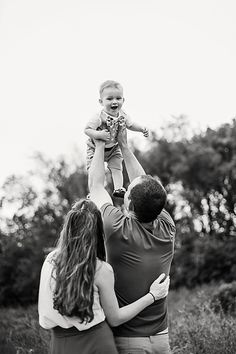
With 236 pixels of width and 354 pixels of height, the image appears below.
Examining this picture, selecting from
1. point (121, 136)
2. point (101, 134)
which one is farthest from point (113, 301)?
point (121, 136)

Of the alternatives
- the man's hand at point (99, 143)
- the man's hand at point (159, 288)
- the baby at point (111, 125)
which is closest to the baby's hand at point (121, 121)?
the baby at point (111, 125)

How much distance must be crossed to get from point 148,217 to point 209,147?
21336 millimetres

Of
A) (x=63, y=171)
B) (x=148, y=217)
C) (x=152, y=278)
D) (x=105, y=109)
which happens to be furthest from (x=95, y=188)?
(x=63, y=171)

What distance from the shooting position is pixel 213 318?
8086mm

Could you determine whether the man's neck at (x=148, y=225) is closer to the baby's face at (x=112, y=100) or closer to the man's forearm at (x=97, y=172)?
the man's forearm at (x=97, y=172)

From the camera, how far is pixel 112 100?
4691mm

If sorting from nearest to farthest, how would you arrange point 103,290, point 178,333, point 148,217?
point 103,290 < point 148,217 < point 178,333

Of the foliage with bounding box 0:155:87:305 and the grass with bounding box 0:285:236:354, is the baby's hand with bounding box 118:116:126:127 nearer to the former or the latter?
the grass with bounding box 0:285:236:354

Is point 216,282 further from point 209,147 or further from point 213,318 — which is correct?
point 213,318

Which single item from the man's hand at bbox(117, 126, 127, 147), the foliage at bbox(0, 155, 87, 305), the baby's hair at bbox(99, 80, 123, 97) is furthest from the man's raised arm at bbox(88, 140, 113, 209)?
the foliage at bbox(0, 155, 87, 305)

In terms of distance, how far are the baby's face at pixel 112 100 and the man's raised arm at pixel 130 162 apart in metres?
0.29

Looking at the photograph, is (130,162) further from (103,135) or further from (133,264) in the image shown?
(133,264)

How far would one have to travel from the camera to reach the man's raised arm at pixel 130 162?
4.31 metres

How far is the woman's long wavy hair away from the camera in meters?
3.06
